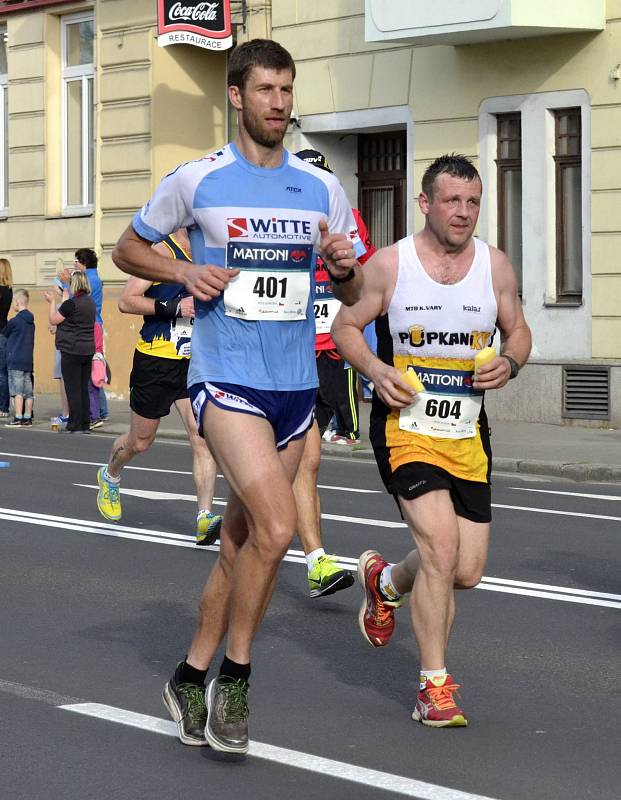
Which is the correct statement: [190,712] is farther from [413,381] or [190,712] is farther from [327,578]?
[327,578]

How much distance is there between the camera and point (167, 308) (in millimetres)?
10070

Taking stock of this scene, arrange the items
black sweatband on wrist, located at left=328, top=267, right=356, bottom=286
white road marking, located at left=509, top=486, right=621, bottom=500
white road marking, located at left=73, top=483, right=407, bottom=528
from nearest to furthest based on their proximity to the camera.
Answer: black sweatband on wrist, located at left=328, top=267, right=356, bottom=286 < white road marking, located at left=73, top=483, right=407, bottom=528 < white road marking, located at left=509, top=486, right=621, bottom=500

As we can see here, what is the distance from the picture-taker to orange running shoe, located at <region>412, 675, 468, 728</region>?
595 cm

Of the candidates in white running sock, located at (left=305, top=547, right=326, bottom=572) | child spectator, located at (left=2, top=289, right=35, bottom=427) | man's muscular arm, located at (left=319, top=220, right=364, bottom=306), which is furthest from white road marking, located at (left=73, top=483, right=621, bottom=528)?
child spectator, located at (left=2, top=289, right=35, bottom=427)

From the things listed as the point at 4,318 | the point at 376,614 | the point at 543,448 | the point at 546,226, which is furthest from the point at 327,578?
the point at 4,318

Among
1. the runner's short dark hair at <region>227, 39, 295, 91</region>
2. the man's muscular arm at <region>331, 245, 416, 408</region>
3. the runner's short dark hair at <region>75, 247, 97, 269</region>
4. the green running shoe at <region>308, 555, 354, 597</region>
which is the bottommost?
the green running shoe at <region>308, 555, 354, 597</region>

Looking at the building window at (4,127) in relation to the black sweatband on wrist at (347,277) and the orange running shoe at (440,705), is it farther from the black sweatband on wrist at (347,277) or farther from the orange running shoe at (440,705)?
the orange running shoe at (440,705)

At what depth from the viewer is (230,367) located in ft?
18.7

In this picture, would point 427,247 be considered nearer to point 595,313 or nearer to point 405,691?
point 405,691

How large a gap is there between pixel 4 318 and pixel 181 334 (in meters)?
13.5

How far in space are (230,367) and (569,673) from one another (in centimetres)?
207

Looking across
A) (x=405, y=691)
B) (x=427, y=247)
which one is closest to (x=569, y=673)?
(x=405, y=691)

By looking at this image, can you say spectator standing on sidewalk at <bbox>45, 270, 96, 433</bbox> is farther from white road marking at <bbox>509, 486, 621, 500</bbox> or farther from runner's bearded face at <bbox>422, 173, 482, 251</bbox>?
runner's bearded face at <bbox>422, 173, 482, 251</bbox>

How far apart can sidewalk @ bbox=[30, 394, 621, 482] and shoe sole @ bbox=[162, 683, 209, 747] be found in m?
9.89
